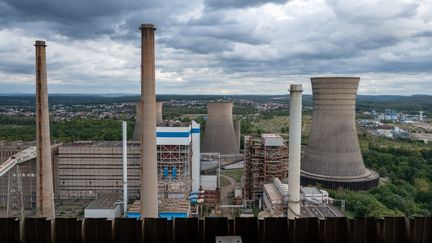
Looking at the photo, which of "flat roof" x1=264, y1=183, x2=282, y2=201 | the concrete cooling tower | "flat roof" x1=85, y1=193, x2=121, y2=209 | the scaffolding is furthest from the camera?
the concrete cooling tower

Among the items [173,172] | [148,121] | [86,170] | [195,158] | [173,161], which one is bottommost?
[86,170]

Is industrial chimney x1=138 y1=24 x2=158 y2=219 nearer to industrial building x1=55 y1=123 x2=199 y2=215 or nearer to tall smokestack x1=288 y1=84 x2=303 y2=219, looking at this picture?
tall smokestack x1=288 y1=84 x2=303 y2=219

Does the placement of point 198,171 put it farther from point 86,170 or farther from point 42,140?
point 42,140

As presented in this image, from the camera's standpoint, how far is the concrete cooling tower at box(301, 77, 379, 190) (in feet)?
72.5

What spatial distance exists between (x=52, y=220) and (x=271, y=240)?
178cm

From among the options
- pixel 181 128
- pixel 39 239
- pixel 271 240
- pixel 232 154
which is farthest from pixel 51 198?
pixel 232 154

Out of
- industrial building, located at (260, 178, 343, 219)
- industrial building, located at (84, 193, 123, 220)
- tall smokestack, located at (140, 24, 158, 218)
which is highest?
tall smokestack, located at (140, 24, 158, 218)

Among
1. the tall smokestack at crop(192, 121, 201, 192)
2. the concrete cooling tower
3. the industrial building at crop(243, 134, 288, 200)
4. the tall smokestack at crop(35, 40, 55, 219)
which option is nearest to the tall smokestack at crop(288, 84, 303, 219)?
the industrial building at crop(243, 134, 288, 200)

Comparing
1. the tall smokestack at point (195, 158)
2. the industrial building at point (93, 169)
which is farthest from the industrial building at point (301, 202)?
the industrial building at point (93, 169)

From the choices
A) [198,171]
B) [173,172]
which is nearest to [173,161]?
[173,172]

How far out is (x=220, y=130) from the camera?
1272 inches

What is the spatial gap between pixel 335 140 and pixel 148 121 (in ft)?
48.3

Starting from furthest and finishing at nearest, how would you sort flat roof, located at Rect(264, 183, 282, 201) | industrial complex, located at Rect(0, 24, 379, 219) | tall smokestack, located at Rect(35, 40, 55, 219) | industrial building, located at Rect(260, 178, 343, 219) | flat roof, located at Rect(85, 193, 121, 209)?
flat roof, located at Rect(85, 193, 121, 209), industrial complex, located at Rect(0, 24, 379, 219), flat roof, located at Rect(264, 183, 282, 201), industrial building, located at Rect(260, 178, 343, 219), tall smokestack, located at Rect(35, 40, 55, 219)

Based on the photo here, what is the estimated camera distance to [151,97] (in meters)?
12.2
